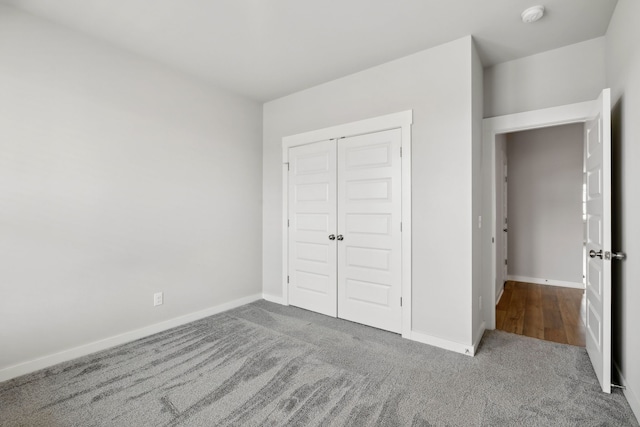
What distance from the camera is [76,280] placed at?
2477 millimetres

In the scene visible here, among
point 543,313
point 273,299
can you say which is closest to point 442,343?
point 543,313

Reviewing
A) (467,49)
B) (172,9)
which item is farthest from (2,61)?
(467,49)

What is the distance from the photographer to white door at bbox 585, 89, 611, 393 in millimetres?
1938

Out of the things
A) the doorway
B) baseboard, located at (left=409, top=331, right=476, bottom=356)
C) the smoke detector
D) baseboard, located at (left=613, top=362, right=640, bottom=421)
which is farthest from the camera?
the doorway

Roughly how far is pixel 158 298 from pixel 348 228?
208 cm

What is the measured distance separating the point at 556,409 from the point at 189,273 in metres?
3.27

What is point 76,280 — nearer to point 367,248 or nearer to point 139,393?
point 139,393

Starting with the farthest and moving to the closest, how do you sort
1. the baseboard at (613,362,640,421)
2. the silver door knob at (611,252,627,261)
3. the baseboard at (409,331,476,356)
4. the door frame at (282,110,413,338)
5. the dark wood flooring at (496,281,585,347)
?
the dark wood flooring at (496,281,585,347) → the door frame at (282,110,413,338) → the baseboard at (409,331,476,356) → the silver door knob at (611,252,627,261) → the baseboard at (613,362,640,421)

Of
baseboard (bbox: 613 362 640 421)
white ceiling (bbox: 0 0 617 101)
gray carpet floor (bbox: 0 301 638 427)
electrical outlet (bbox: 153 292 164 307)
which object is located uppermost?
white ceiling (bbox: 0 0 617 101)

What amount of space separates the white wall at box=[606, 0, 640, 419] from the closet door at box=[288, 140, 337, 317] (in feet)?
7.62

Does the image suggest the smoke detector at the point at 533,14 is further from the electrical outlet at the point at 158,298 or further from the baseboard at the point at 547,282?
the baseboard at the point at 547,282

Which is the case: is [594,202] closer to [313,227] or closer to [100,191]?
[313,227]

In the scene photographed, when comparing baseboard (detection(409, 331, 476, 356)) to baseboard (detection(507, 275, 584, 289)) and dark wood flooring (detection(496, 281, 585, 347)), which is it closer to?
dark wood flooring (detection(496, 281, 585, 347))

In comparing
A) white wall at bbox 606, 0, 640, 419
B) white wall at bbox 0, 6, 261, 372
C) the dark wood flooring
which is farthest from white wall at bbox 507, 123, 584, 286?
white wall at bbox 0, 6, 261, 372
